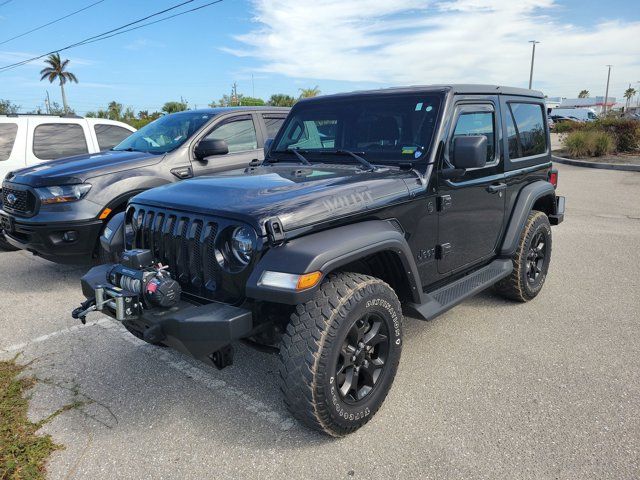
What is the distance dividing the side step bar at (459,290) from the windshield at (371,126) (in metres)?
0.99

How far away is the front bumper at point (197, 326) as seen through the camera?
7.79ft

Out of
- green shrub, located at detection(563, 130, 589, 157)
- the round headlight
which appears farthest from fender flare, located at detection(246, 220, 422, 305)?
green shrub, located at detection(563, 130, 589, 157)

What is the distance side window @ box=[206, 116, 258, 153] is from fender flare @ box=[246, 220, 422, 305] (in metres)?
3.64

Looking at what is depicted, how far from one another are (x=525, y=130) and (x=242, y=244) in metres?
3.19

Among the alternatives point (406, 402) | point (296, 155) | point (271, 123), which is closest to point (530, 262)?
point (406, 402)

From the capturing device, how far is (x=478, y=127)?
12.7ft

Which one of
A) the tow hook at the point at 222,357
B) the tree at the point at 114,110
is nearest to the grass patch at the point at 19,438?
the tow hook at the point at 222,357

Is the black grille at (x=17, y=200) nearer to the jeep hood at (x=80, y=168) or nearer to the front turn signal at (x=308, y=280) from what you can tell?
the jeep hood at (x=80, y=168)

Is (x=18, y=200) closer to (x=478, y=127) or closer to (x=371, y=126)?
(x=371, y=126)

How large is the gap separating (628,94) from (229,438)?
115 meters

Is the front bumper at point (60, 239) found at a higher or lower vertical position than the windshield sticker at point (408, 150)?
lower

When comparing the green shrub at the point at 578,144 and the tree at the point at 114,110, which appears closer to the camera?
the green shrub at the point at 578,144

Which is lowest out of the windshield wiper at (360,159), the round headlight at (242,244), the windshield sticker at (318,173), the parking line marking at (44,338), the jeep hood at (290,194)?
the parking line marking at (44,338)

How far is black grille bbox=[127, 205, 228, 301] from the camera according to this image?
2705 millimetres
